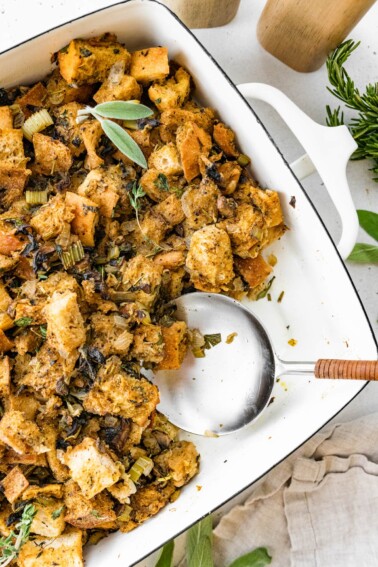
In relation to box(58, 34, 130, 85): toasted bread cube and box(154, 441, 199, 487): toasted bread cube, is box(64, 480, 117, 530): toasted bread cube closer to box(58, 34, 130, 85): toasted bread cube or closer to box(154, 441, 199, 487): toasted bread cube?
box(154, 441, 199, 487): toasted bread cube

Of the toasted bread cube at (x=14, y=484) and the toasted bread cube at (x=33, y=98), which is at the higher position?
the toasted bread cube at (x=33, y=98)

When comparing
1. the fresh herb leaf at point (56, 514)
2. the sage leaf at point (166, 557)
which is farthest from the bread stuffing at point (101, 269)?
the sage leaf at point (166, 557)

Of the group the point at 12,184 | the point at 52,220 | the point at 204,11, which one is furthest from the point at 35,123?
the point at 204,11

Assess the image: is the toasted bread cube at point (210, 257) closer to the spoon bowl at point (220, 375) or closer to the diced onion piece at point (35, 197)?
the spoon bowl at point (220, 375)

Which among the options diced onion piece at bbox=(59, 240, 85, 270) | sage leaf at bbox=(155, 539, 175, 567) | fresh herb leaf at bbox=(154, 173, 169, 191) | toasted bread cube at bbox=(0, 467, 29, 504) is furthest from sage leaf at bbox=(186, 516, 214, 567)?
fresh herb leaf at bbox=(154, 173, 169, 191)

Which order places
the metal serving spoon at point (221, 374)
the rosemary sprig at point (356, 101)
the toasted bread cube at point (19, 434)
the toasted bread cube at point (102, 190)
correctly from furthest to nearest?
the rosemary sprig at point (356, 101), the metal serving spoon at point (221, 374), the toasted bread cube at point (102, 190), the toasted bread cube at point (19, 434)

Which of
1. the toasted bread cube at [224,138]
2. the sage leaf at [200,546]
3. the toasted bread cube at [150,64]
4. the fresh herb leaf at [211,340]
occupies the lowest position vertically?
the sage leaf at [200,546]
